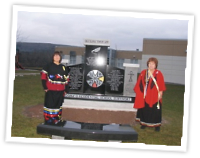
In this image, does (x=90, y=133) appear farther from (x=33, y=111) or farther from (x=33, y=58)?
(x=33, y=58)

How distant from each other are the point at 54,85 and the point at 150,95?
2.00 meters

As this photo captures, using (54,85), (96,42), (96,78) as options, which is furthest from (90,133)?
(96,42)

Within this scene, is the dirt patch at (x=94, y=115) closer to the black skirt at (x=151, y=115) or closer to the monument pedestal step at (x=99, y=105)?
the monument pedestal step at (x=99, y=105)

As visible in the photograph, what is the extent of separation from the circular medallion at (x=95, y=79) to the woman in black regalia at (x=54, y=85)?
49.5 inches

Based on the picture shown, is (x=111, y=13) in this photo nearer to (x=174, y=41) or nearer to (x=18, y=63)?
(x=18, y=63)

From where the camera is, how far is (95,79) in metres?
5.62

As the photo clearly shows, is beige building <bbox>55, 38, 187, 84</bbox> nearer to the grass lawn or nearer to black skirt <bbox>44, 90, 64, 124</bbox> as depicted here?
A: the grass lawn

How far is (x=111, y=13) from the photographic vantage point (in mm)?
3994

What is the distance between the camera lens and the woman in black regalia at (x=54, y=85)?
169 inches

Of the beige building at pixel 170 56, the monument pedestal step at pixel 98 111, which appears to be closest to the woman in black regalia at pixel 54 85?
the monument pedestal step at pixel 98 111

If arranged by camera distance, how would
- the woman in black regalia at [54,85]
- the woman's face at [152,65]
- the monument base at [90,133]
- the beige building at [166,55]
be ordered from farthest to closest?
the beige building at [166,55], the woman's face at [152,65], the woman in black regalia at [54,85], the monument base at [90,133]

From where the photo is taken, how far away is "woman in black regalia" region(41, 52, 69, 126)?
430cm

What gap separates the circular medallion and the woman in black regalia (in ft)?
4.12

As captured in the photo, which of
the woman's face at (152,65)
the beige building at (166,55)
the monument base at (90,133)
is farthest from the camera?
the beige building at (166,55)
